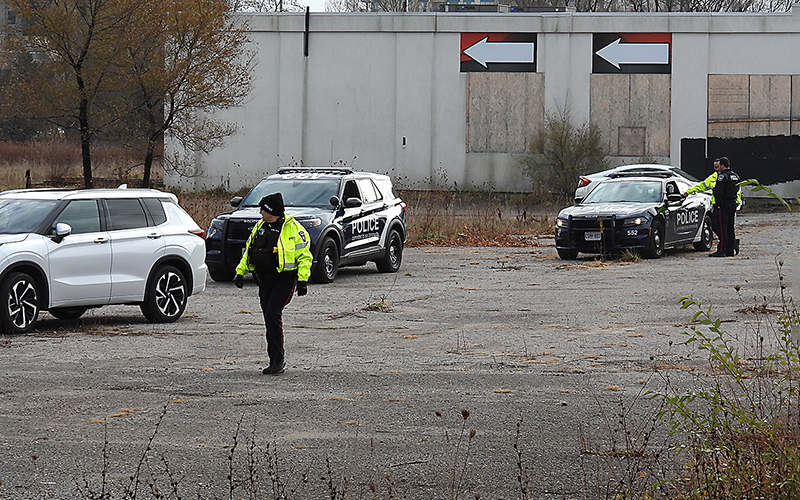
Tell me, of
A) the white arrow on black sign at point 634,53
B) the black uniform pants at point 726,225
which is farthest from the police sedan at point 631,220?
the white arrow on black sign at point 634,53

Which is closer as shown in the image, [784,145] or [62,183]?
[62,183]

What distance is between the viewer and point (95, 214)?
12734 millimetres

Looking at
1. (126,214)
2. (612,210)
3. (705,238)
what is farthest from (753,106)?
(126,214)

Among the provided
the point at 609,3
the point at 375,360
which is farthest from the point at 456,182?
the point at 375,360

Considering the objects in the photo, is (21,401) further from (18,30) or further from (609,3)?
(609,3)

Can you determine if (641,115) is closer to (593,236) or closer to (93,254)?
(593,236)

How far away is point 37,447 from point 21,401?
1539 millimetres

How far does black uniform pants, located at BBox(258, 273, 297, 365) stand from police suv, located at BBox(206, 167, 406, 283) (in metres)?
7.60

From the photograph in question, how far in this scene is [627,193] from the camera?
72.5ft

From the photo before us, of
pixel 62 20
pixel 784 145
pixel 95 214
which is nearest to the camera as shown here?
pixel 95 214

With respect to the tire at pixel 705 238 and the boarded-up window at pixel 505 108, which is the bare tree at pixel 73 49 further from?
the boarded-up window at pixel 505 108

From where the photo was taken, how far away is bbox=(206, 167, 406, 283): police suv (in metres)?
17.7

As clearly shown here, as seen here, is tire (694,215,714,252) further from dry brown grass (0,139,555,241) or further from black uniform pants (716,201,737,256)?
dry brown grass (0,139,555,241)

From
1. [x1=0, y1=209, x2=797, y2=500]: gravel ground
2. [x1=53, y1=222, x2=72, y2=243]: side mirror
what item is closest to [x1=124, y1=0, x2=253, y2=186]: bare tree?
[x1=0, y1=209, x2=797, y2=500]: gravel ground
